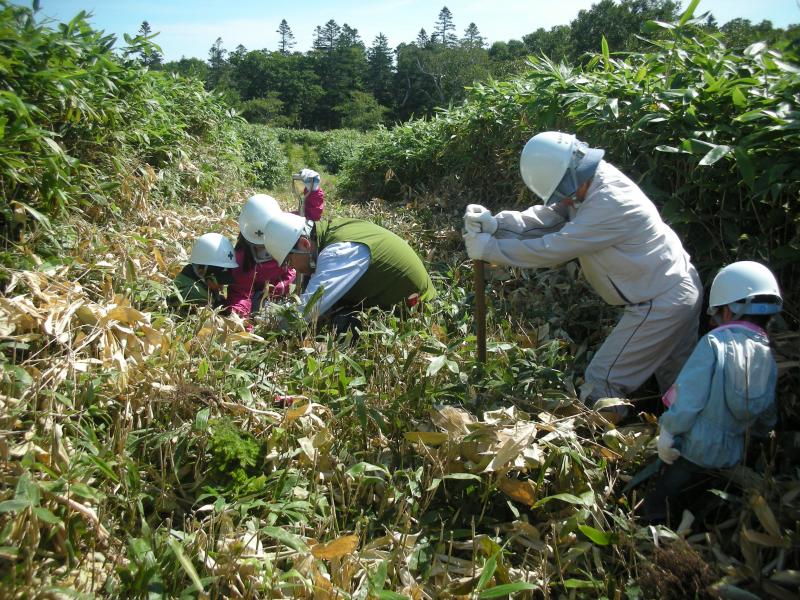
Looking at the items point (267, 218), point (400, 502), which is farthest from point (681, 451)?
point (267, 218)

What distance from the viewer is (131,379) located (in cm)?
255

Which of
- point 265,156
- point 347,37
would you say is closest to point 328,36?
point 347,37

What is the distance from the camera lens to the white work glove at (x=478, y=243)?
125 inches

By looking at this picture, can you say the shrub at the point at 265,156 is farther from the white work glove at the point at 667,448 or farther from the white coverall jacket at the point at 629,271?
the white work glove at the point at 667,448

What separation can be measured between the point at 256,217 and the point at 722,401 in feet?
9.98

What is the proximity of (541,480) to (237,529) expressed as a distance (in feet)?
3.90

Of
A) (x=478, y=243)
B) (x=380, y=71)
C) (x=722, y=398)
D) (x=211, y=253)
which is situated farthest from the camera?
(x=380, y=71)

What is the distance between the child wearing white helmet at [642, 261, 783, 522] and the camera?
2.15m

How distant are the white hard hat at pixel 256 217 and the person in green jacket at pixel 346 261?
20 cm

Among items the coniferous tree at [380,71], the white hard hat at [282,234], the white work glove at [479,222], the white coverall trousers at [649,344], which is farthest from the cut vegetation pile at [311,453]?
the coniferous tree at [380,71]

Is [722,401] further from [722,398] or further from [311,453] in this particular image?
[311,453]

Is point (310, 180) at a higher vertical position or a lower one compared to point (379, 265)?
higher

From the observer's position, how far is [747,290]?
7.45ft

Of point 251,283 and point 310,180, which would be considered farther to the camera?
point 310,180
